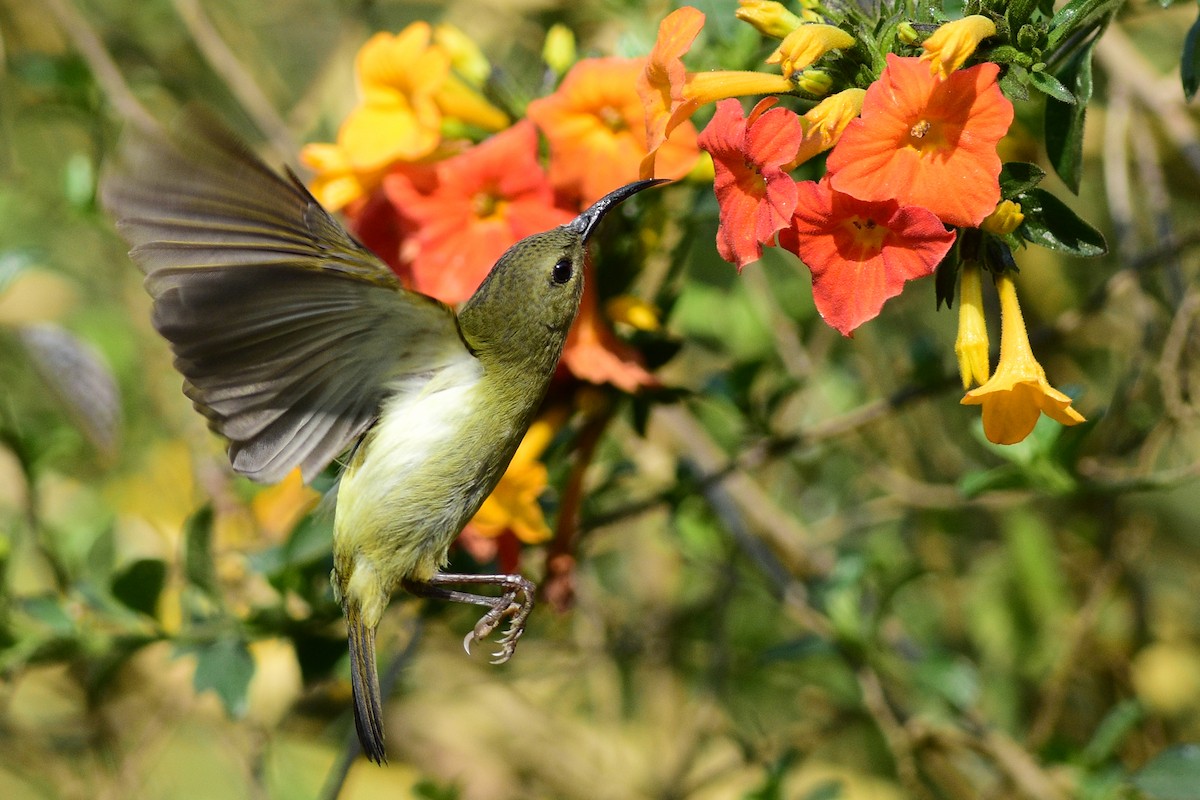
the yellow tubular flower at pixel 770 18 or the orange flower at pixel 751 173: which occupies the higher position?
the yellow tubular flower at pixel 770 18

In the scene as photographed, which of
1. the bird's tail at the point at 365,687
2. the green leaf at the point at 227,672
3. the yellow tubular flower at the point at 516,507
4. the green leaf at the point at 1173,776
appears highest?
the yellow tubular flower at the point at 516,507

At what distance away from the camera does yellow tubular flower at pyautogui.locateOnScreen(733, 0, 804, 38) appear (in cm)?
130

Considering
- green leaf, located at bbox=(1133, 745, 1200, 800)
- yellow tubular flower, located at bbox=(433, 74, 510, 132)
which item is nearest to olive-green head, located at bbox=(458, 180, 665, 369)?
yellow tubular flower, located at bbox=(433, 74, 510, 132)

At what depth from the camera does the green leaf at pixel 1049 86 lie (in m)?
1.17

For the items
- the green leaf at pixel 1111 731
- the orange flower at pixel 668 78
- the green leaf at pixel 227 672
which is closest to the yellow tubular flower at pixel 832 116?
the orange flower at pixel 668 78

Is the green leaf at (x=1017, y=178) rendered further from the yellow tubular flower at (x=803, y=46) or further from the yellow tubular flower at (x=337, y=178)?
the yellow tubular flower at (x=337, y=178)


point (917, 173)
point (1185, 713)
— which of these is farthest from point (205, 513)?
point (1185, 713)

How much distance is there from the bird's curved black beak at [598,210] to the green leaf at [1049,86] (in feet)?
1.67

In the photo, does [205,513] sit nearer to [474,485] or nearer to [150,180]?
[474,485]

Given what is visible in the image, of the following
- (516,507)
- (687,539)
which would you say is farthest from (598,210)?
(687,539)

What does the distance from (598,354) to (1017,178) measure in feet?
2.08

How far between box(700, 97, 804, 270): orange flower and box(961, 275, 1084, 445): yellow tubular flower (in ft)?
0.85

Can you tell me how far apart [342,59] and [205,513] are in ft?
5.41

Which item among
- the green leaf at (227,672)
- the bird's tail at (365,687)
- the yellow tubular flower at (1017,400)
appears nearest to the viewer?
the yellow tubular flower at (1017,400)
